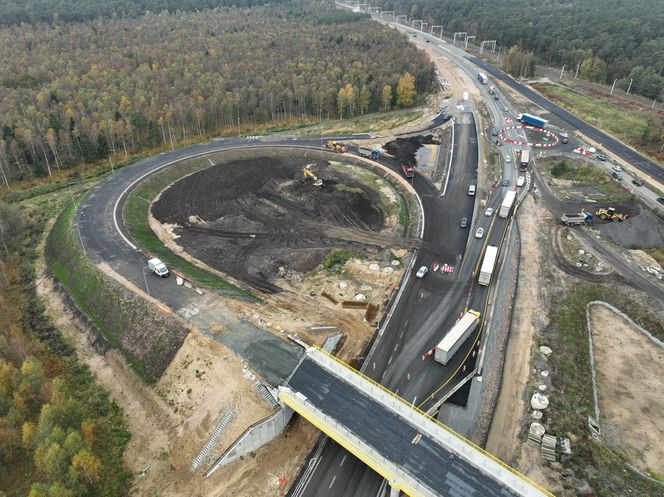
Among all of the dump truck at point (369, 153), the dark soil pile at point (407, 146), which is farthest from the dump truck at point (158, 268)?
Answer: the dark soil pile at point (407, 146)

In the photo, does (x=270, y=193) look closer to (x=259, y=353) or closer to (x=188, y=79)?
(x=259, y=353)

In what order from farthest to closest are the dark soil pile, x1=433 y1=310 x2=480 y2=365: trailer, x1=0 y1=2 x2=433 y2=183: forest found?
1. x1=0 y1=2 x2=433 y2=183: forest
2. the dark soil pile
3. x1=433 y1=310 x2=480 y2=365: trailer

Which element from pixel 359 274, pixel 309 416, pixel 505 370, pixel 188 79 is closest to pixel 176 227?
pixel 359 274

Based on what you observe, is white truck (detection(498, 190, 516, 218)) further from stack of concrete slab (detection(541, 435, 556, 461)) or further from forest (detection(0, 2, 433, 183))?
forest (detection(0, 2, 433, 183))

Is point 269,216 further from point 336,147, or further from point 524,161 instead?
point 524,161

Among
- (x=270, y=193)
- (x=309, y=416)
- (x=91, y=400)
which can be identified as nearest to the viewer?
(x=309, y=416)

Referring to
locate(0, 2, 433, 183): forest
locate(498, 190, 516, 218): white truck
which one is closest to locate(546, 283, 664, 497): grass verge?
locate(498, 190, 516, 218): white truck
